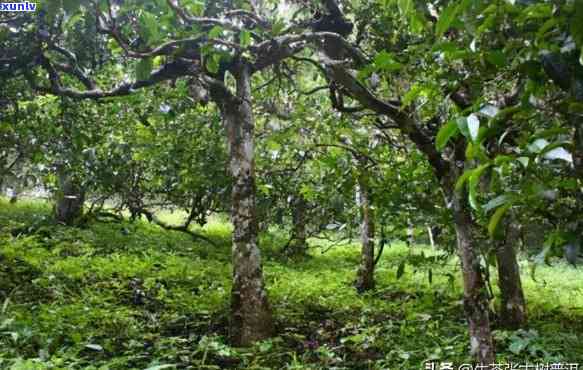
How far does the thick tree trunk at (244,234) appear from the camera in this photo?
391cm

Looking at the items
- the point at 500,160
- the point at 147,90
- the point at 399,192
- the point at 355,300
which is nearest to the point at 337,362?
the point at 399,192

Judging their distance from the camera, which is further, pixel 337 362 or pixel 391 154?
pixel 391 154

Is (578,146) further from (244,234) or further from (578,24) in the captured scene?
(244,234)

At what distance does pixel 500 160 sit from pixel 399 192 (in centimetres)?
286

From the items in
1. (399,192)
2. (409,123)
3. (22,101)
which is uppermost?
(22,101)

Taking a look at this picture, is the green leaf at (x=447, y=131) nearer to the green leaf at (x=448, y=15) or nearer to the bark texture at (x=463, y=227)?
the green leaf at (x=448, y=15)

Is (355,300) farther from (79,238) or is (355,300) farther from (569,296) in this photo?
(79,238)

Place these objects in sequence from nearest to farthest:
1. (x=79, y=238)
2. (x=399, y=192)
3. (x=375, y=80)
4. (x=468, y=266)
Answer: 1. (x=468, y=266)
2. (x=399, y=192)
3. (x=375, y=80)
4. (x=79, y=238)

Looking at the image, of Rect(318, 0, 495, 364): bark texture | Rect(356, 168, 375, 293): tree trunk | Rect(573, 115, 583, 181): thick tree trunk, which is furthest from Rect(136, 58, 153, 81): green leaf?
Rect(356, 168, 375, 293): tree trunk

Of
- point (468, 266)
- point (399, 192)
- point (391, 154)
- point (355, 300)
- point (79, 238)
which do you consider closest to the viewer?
point (468, 266)

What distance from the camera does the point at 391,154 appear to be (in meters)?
5.15

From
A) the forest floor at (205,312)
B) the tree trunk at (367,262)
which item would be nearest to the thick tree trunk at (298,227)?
the forest floor at (205,312)

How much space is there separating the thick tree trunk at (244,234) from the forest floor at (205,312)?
18 centimetres

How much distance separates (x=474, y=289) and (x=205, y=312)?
2.83 m
